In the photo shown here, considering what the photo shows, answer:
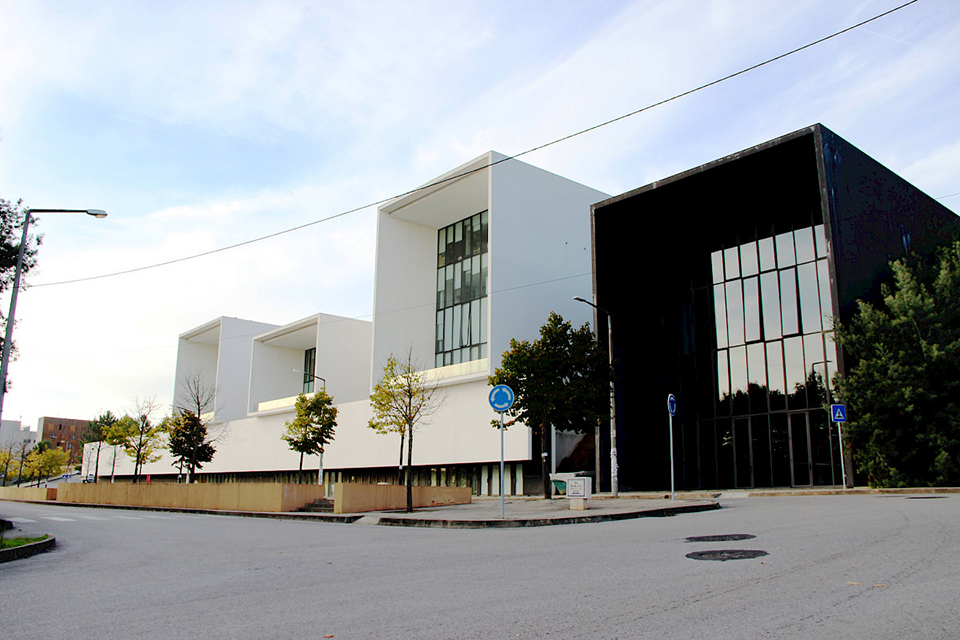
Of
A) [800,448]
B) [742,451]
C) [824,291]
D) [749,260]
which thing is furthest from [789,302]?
[742,451]

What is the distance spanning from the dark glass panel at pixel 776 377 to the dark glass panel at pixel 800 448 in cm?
76

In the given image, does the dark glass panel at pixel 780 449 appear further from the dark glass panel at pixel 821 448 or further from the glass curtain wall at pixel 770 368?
the dark glass panel at pixel 821 448

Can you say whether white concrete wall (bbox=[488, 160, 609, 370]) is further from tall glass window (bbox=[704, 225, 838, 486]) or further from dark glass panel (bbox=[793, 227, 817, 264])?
dark glass panel (bbox=[793, 227, 817, 264])

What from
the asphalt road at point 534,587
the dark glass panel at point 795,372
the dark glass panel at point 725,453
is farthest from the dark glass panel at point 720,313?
the asphalt road at point 534,587

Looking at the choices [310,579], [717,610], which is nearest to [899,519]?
[717,610]

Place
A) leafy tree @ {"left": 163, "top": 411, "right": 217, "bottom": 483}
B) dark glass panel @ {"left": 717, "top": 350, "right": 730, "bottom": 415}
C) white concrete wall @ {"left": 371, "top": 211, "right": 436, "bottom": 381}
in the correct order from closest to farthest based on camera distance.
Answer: dark glass panel @ {"left": 717, "top": 350, "right": 730, "bottom": 415} < white concrete wall @ {"left": 371, "top": 211, "right": 436, "bottom": 381} < leafy tree @ {"left": 163, "top": 411, "right": 217, "bottom": 483}

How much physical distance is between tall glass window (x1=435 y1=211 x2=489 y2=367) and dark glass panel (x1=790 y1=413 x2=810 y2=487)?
2073cm

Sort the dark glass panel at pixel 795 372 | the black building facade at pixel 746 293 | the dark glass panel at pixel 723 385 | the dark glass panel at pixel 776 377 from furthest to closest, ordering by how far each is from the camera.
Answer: the dark glass panel at pixel 723 385 < the dark glass panel at pixel 776 377 < the dark glass panel at pixel 795 372 < the black building facade at pixel 746 293

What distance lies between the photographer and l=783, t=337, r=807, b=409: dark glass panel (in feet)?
94.7

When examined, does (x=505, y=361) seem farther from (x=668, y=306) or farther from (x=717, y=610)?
(x=717, y=610)

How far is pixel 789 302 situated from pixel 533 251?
601 inches

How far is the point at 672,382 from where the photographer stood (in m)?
33.6

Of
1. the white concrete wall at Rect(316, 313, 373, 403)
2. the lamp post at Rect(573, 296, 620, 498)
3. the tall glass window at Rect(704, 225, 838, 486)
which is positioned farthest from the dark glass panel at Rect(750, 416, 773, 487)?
the white concrete wall at Rect(316, 313, 373, 403)

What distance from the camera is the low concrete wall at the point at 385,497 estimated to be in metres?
24.3
